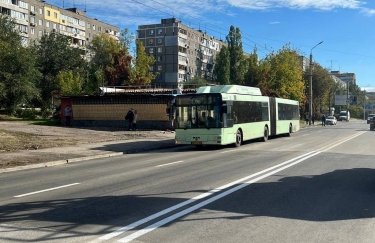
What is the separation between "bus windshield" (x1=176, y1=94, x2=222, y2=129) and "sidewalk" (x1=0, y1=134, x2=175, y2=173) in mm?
2285

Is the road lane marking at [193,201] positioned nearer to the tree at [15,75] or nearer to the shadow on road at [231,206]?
the shadow on road at [231,206]

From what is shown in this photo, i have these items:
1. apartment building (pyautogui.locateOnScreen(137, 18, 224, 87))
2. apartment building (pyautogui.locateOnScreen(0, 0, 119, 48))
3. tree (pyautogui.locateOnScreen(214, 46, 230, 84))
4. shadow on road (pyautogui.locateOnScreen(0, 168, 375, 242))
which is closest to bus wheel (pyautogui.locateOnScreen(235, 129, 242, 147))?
shadow on road (pyautogui.locateOnScreen(0, 168, 375, 242))

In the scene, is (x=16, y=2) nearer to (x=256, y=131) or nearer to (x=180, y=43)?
(x=180, y=43)

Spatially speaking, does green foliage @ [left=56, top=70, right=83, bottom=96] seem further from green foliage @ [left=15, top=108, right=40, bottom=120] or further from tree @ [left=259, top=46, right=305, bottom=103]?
tree @ [left=259, top=46, right=305, bottom=103]

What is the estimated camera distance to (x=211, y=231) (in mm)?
6812

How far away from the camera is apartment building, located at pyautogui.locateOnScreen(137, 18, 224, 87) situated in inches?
4929

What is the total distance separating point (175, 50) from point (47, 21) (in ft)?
114

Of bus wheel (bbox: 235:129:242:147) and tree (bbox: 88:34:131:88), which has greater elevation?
tree (bbox: 88:34:131:88)

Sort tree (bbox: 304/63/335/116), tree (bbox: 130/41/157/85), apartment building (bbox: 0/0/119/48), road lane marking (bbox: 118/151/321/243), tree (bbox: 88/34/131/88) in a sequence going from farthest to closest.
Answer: tree (bbox: 304/63/335/116) → apartment building (bbox: 0/0/119/48) → tree (bbox: 88/34/131/88) → tree (bbox: 130/41/157/85) → road lane marking (bbox: 118/151/321/243)

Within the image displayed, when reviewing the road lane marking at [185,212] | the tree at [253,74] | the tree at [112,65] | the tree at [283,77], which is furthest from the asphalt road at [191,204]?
the tree at [253,74]

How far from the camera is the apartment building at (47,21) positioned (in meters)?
90.8

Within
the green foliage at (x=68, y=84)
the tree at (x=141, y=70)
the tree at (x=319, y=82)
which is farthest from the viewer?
the tree at (x=319, y=82)

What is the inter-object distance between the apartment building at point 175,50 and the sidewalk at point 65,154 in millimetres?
94900

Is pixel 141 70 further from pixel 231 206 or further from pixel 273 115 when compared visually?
pixel 231 206
